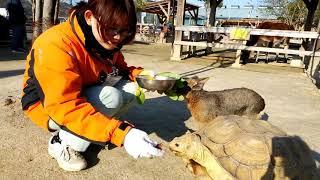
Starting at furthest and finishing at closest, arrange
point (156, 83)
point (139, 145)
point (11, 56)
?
point (11, 56) < point (156, 83) < point (139, 145)

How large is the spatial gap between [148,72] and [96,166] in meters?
1.10

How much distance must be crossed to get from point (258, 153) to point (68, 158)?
1523 millimetres

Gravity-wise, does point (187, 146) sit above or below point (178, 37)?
below

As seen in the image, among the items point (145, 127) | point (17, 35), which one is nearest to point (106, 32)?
point (145, 127)

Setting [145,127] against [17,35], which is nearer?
[145,127]

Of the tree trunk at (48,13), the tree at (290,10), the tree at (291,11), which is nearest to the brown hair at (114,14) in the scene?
the tree trunk at (48,13)

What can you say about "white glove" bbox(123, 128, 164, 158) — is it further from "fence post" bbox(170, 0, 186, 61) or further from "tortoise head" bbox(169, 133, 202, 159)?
"fence post" bbox(170, 0, 186, 61)

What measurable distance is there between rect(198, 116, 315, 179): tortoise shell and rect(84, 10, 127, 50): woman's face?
991 millimetres

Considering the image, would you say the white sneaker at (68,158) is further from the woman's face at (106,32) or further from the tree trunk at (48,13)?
the tree trunk at (48,13)

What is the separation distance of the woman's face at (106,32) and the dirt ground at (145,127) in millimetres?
1119

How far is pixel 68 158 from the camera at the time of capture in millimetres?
2727

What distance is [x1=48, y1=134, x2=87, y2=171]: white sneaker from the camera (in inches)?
107

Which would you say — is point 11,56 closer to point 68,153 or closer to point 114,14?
point 68,153

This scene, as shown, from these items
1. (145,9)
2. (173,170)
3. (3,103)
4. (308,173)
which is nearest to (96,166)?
(173,170)
